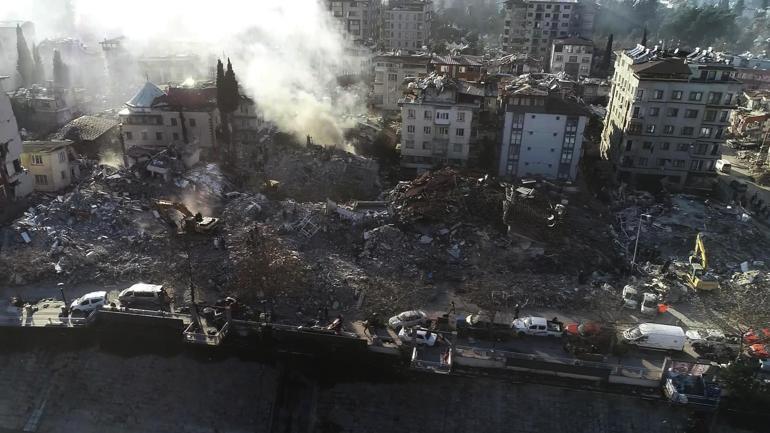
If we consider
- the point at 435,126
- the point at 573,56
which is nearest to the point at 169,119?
the point at 435,126

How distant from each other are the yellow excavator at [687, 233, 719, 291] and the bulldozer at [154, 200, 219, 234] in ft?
94.7

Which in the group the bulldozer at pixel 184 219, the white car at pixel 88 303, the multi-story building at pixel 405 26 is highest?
the multi-story building at pixel 405 26

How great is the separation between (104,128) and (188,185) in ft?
57.3

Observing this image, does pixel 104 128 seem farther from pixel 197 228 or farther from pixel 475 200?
pixel 475 200

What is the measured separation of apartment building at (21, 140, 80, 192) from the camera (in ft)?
127

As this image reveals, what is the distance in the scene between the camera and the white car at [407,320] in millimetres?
26906

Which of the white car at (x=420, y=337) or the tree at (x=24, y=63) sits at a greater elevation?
the tree at (x=24, y=63)

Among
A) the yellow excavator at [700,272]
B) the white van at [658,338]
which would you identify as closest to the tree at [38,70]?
the white van at [658,338]

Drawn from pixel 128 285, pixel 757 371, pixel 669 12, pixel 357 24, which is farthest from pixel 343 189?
pixel 669 12

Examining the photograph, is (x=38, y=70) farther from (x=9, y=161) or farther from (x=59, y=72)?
(x=9, y=161)

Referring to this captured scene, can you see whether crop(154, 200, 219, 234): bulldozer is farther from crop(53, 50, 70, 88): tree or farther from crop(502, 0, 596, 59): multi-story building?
crop(502, 0, 596, 59): multi-story building

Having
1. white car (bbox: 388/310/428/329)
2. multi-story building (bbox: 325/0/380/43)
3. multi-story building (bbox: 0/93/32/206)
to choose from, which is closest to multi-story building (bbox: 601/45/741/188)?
white car (bbox: 388/310/428/329)

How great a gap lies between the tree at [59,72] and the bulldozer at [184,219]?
42.6 meters

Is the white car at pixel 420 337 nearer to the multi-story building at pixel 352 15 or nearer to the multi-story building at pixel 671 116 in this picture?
the multi-story building at pixel 671 116
